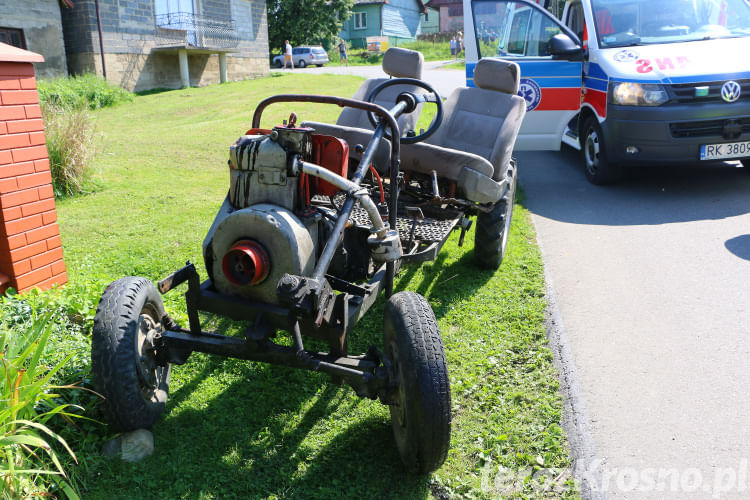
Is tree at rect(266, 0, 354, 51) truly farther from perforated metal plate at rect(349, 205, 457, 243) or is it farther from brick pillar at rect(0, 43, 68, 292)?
perforated metal plate at rect(349, 205, 457, 243)

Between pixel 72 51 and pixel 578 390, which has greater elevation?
pixel 72 51

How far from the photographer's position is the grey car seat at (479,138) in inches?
177

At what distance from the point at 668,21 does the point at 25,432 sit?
7765mm

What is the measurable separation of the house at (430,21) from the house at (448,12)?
5.53 feet

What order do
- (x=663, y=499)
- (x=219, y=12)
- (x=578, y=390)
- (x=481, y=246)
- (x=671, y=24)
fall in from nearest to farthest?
(x=663, y=499) → (x=578, y=390) → (x=481, y=246) → (x=671, y=24) → (x=219, y=12)

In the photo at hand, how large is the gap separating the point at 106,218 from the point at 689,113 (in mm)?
6393

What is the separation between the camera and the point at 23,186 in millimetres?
4055

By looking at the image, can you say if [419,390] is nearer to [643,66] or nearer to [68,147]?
[643,66]

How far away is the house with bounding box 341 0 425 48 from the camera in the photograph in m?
48.8

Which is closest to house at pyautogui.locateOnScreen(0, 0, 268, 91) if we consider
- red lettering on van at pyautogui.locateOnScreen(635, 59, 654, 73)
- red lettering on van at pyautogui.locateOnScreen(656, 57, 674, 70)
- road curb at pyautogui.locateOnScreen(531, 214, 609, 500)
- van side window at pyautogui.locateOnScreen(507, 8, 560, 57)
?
van side window at pyautogui.locateOnScreen(507, 8, 560, 57)

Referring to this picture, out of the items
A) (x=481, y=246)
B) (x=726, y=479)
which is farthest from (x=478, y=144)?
(x=726, y=479)

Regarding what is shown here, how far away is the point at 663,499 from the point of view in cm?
260

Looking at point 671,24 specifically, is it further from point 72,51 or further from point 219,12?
point 219,12

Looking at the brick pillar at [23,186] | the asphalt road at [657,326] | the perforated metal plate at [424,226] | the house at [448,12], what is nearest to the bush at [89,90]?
the brick pillar at [23,186]
